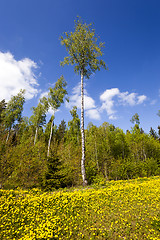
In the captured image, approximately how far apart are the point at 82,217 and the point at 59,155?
7.60 meters

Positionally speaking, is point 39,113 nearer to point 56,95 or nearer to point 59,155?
point 56,95

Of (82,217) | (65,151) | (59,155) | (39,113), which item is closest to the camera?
(82,217)

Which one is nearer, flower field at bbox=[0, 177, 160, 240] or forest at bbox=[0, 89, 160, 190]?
flower field at bbox=[0, 177, 160, 240]

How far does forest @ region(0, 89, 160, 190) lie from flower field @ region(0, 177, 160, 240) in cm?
380

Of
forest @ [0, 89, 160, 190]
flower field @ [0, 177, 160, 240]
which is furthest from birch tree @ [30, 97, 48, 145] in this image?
flower field @ [0, 177, 160, 240]

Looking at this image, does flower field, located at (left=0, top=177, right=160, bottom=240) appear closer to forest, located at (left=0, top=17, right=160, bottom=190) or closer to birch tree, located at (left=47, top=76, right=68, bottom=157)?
forest, located at (left=0, top=17, right=160, bottom=190)

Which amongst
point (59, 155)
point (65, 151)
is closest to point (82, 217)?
point (59, 155)

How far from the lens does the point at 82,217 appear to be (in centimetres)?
500

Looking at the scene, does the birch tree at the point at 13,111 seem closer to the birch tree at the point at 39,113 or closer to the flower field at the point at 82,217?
the birch tree at the point at 39,113

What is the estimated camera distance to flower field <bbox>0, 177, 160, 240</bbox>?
409cm

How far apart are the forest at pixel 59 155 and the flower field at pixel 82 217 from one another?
12.5ft

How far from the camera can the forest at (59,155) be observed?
10.6 meters

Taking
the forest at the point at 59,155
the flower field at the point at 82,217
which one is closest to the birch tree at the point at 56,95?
the forest at the point at 59,155

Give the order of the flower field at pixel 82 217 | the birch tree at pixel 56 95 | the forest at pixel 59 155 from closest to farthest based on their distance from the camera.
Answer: the flower field at pixel 82 217, the forest at pixel 59 155, the birch tree at pixel 56 95
